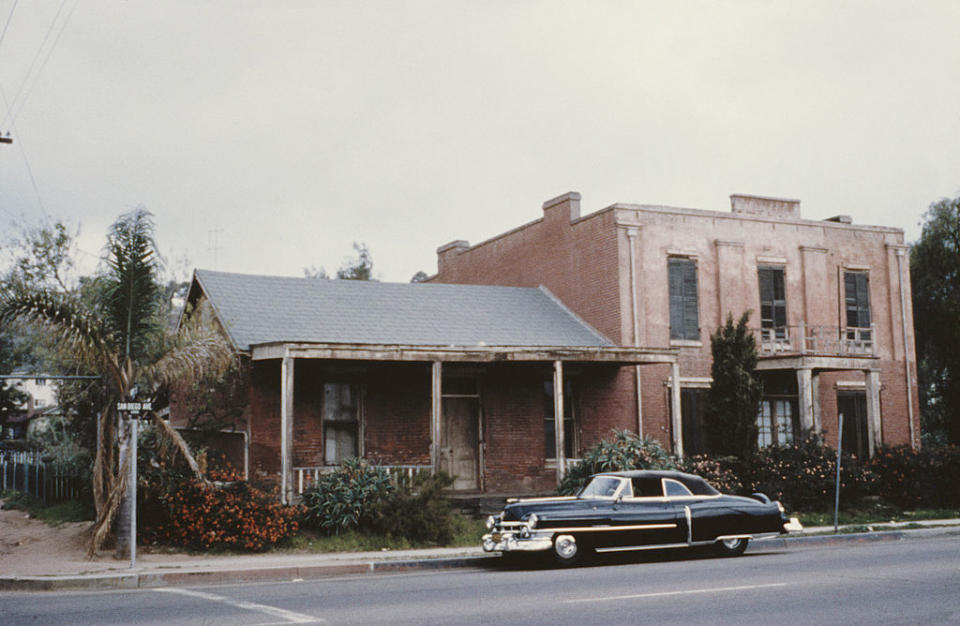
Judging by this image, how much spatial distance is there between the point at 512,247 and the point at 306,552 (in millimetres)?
15273

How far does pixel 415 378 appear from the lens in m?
22.4

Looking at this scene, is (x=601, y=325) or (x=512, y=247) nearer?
(x=601, y=325)

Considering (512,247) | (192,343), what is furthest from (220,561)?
(512,247)

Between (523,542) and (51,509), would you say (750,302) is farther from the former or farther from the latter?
(51,509)

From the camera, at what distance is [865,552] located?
1547cm

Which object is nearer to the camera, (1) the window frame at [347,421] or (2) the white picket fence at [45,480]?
(1) the window frame at [347,421]

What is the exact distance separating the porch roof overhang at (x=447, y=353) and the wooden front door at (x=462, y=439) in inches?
113

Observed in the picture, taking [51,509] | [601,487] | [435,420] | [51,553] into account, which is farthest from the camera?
[51,509]

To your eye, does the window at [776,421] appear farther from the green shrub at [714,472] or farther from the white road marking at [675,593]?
the white road marking at [675,593]

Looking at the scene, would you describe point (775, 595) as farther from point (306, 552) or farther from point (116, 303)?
point (116, 303)

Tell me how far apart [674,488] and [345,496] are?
5637 millimetres

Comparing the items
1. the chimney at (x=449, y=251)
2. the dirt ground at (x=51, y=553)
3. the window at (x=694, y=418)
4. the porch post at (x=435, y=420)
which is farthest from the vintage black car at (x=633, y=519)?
the chimney at (x=449, y=251)

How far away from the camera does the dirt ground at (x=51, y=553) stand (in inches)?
556

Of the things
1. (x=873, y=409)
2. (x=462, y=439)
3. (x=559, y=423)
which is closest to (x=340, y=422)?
(x=462, y=439)
